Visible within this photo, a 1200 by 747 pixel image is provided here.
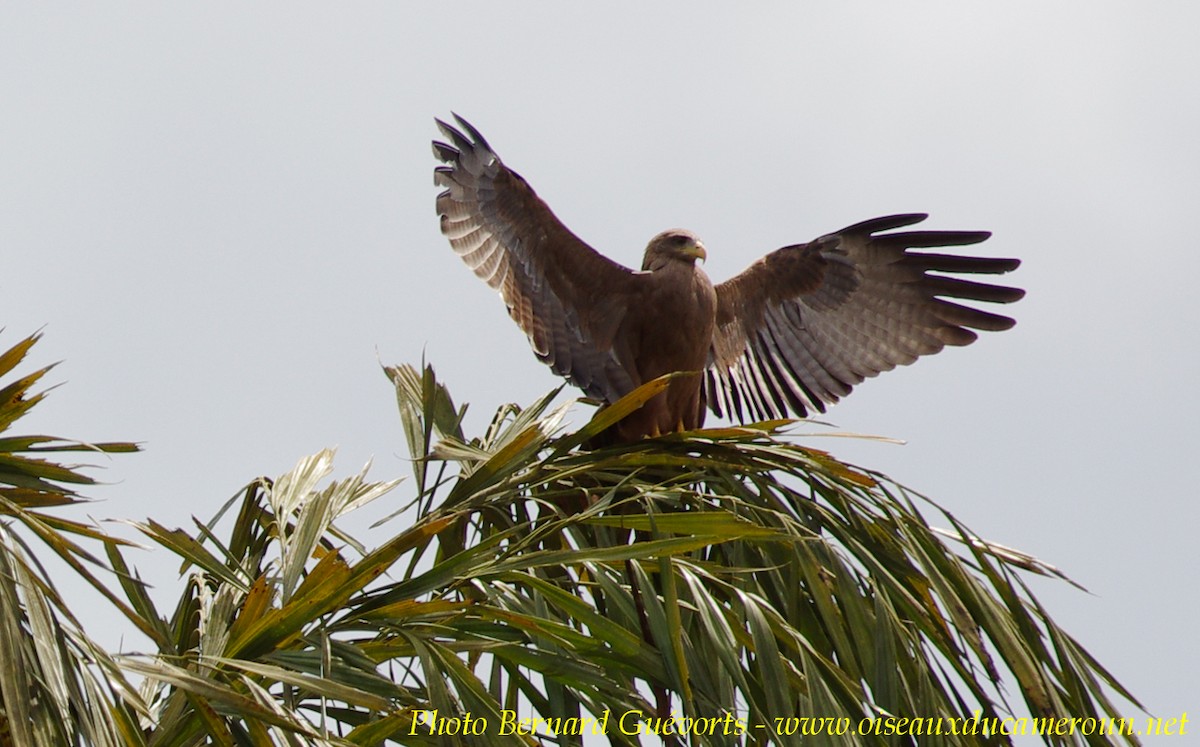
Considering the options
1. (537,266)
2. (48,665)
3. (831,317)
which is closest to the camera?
(48,665)

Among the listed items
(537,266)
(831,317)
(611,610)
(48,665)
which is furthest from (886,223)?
(48,665)

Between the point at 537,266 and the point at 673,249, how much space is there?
1.79ft

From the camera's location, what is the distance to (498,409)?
4320 millimetres

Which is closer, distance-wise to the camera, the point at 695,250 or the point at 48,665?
the point at 48,665

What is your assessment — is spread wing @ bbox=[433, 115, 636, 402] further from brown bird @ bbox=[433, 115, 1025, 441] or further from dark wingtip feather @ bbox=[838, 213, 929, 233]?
dark wingtip feather @ bbox=[838, 213, 929, 233]

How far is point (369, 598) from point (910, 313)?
3371mm

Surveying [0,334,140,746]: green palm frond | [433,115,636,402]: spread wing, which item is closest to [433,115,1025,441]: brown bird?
[433,115,636,402]: spread wing

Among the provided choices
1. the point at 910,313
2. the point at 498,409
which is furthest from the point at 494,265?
the point at 910,313

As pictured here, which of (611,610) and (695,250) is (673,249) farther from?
(611,610)

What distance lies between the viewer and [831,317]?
5.95m

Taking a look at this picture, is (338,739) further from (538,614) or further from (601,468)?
(601,468)

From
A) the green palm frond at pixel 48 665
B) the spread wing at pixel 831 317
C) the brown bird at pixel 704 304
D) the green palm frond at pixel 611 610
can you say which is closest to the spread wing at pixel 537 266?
the brown bird at pixel 704 304

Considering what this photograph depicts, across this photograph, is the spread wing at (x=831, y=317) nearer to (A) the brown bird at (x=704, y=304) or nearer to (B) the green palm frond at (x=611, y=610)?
(A) the brown bird at (x=704, y=304)

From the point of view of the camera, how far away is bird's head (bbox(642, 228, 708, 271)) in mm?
5387
